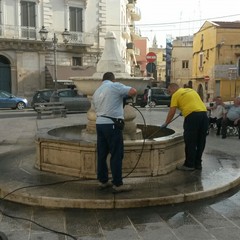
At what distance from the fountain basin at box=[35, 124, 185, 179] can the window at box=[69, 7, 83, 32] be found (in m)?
28.3

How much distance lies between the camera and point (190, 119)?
6230mm

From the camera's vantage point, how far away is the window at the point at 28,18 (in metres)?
31.0

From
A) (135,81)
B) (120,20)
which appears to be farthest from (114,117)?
(120,20)

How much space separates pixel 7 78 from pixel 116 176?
28.4 meters

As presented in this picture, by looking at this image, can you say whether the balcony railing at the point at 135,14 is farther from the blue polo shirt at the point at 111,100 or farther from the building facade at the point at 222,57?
the blue polo shirt at the point at 111,100

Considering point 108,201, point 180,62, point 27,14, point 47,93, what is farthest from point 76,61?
point 108,201

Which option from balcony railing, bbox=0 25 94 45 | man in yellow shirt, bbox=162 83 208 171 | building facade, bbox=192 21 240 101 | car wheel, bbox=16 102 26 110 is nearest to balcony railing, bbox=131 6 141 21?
building facade, bbox=192 21 240 101

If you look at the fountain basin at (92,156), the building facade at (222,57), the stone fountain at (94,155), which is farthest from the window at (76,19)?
the fountain basin at (92,156)

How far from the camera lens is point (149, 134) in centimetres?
820

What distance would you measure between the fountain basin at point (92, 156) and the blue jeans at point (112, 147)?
23.1 inches

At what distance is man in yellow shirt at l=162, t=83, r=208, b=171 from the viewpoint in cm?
621

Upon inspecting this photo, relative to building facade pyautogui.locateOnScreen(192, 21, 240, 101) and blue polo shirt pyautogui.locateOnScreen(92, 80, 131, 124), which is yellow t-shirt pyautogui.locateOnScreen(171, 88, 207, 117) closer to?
blue polo shirt pyautogui.locateOnScreen(92, 80, 131, 124)

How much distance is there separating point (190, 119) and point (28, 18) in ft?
91.2

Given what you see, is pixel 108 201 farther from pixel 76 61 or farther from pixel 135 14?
pixel 135 14
